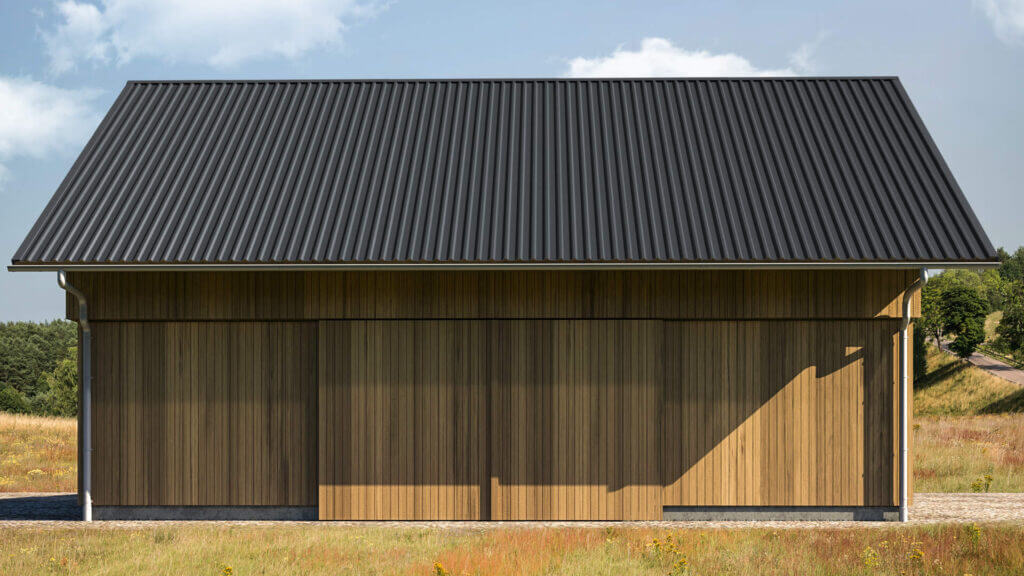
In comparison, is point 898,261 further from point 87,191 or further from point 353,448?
point 87,191

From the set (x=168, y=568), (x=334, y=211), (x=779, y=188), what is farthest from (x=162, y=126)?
(x=779, y=188)

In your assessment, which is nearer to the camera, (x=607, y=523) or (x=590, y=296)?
(x=607, y=523)

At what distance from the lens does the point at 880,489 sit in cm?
1089

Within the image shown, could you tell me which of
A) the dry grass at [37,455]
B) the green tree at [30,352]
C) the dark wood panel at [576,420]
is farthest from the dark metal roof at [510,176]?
the green tree at [30,352]

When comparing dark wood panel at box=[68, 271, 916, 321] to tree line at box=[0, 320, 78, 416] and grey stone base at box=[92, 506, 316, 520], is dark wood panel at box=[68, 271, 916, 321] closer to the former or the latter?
grey stone base at box=[92, 506, 316, 520]

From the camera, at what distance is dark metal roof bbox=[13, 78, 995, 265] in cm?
1062

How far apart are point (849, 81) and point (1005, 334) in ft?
208

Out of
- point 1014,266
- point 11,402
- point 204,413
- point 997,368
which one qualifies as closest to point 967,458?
point 204,413

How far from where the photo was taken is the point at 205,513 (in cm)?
1106

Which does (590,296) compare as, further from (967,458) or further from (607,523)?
(967,458)

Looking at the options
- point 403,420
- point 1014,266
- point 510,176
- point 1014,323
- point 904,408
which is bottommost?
point 403,420

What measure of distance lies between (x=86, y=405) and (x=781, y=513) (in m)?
9.21

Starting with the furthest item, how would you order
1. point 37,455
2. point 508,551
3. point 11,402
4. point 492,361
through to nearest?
point 11,402, point 37,455, point 492,361, point 508,551

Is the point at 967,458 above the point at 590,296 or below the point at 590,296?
below
